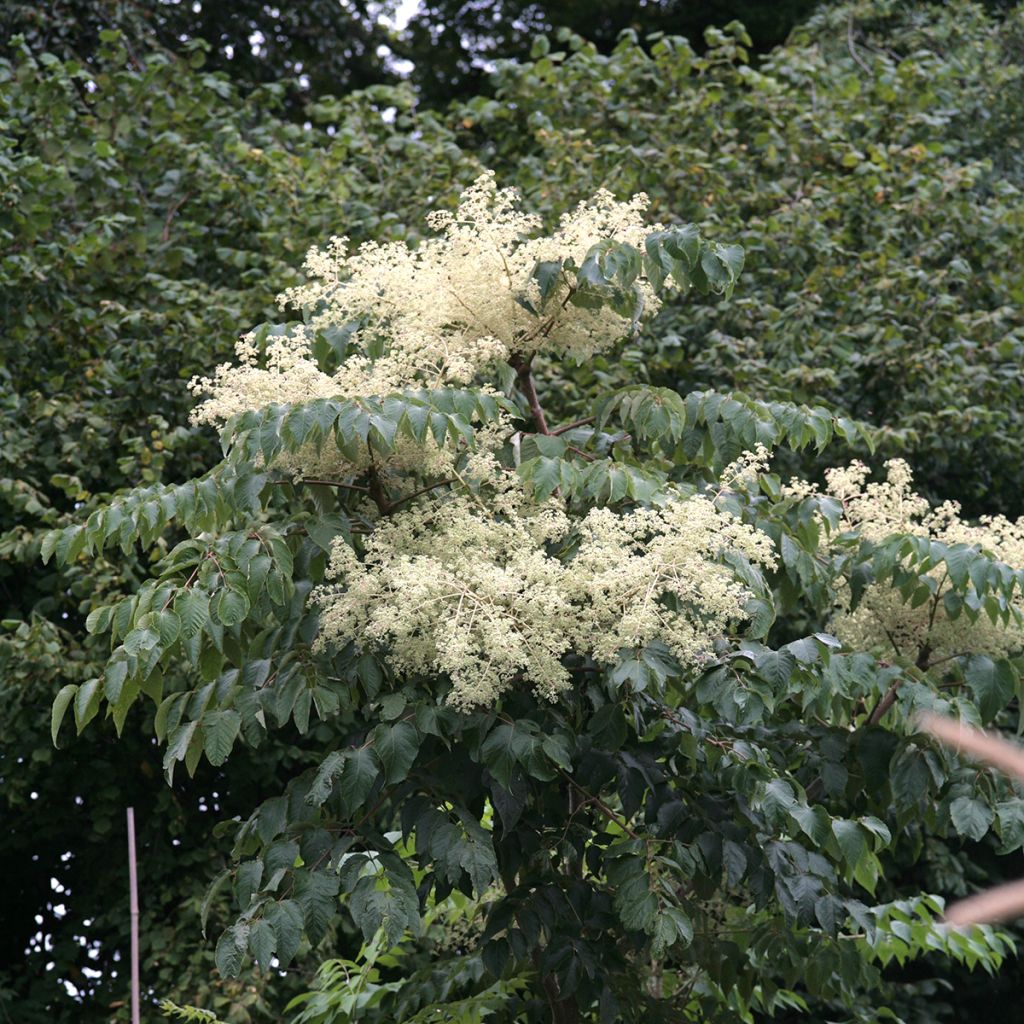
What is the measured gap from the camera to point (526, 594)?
264 centimetres

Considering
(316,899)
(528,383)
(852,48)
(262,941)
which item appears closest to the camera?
(262,941)

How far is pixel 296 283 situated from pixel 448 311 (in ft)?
11.3

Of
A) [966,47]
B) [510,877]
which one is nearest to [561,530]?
[510,877]

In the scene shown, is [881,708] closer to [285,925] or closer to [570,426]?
[570,426]

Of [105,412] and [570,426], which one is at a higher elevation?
[570,426]

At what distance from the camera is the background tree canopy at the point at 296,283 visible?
5.87 m

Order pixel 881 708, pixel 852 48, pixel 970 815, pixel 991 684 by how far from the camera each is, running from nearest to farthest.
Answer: pixel 970 815 → pixel 991 684 → pixel 881 708 → pixel 852 48

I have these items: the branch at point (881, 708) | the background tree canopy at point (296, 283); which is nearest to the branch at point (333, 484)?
the branch at point (881, 708)

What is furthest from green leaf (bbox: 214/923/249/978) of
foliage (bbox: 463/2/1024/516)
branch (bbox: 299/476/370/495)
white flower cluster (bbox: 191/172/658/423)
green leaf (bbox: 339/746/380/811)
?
foliage (bbox: 463/2/1024/516)

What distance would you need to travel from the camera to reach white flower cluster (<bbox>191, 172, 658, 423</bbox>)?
3.04 metres

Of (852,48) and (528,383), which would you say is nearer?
(528,383)

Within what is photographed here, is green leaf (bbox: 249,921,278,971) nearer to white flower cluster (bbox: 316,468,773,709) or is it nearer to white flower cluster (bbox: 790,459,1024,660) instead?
white flower cluster (bbox: 316,468,773,709)

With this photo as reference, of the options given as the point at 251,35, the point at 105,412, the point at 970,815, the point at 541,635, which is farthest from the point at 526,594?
the point at 251,35

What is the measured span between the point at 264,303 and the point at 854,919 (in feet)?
13.2
